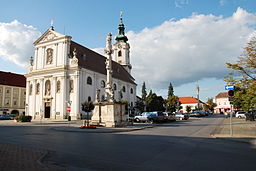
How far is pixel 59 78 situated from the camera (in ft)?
135

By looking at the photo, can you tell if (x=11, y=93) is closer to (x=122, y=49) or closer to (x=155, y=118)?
(x=122, y=49)

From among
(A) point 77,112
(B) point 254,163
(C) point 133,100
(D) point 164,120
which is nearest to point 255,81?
(B) point 254,163

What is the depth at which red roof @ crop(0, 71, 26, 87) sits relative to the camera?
184 ft

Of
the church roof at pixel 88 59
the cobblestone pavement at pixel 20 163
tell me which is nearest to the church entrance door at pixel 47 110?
the church roof at pixel 88 59

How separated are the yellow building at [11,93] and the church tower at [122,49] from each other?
98.5 ft

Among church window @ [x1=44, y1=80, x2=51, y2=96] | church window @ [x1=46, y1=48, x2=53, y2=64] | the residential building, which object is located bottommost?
the residential building

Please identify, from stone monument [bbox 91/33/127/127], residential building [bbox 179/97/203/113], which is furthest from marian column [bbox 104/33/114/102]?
residential building [bbox 179/97/203/113]

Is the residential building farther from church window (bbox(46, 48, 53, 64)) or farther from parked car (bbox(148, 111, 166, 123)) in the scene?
parked car (bbox(148, 111, 166, 123))

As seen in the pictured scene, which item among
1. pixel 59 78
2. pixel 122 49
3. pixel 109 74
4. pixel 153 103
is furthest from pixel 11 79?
pixel 109 74

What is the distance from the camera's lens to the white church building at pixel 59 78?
4000 centimetres

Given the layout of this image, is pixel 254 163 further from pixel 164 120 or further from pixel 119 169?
pixel 164 120

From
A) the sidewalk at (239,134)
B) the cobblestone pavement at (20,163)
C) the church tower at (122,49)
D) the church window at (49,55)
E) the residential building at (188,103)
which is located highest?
the church tower at (122,49)

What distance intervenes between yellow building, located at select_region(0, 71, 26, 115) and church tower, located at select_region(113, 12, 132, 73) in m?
30.0

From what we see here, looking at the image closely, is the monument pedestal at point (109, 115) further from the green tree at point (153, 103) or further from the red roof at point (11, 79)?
the red roof at point (11, 79)
